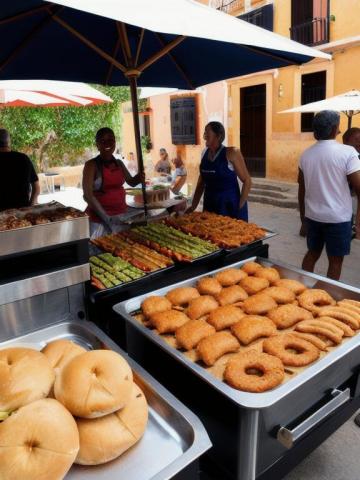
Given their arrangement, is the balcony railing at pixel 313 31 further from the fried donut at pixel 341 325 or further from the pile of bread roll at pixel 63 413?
the pile of bread roll at pixel 63 413

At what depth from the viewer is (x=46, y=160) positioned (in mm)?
15633

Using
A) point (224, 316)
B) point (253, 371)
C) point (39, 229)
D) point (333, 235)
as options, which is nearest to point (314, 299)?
point (224, 316)

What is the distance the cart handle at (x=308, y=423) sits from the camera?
4.84ft

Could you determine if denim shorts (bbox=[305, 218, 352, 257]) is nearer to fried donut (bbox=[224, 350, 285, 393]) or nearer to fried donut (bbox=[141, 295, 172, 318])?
fried donut (bbox=[141, 295, 172, 318])

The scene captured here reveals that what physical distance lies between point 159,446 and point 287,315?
0.98m

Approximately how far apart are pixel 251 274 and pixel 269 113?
11.5 metres

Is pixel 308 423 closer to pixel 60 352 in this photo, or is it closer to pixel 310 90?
pixel 60 352

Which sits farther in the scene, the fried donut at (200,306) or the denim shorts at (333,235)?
the denim shorts at (333,235)

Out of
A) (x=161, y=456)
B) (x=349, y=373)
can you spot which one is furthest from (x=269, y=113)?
(x=161, y=456)

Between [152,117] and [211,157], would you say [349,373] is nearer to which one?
[211,157]

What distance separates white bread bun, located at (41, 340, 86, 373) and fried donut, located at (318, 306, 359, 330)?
1.23m

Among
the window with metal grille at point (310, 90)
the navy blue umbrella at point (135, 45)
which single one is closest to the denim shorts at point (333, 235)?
the navy blue umbrella at point (135, 45)

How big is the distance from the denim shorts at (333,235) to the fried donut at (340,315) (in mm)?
1912

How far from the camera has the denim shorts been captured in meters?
3.75
